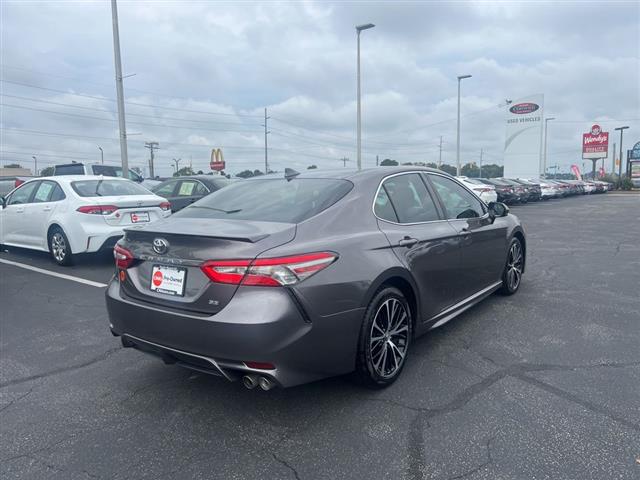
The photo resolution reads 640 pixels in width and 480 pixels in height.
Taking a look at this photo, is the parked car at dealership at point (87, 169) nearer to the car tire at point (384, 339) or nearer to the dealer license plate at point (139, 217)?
the dealer license plate at point (139, 217)

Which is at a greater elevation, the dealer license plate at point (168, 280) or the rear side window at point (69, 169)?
the rear side window at point (69, 169)

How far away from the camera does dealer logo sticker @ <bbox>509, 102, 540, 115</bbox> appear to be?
51125 mm

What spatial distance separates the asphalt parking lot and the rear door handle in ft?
3.11

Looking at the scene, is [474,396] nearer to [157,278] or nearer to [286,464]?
[286,464]

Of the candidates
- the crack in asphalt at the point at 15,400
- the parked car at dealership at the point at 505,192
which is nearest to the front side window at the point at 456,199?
the crack in asphalt at the point at 15,400

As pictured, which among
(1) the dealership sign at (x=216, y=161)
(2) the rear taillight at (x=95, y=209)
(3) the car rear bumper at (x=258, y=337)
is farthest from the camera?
(1) the dealership sign at (x=216, y=161)

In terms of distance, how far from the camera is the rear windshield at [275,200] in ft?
10.5

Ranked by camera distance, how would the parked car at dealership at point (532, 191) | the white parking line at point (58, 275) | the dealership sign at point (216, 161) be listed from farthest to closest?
the dealership sign at point (216, 161) → the parked car at dealership at point (532, 191) → the white parking line at point (58, 275)

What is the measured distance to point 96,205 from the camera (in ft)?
24.0

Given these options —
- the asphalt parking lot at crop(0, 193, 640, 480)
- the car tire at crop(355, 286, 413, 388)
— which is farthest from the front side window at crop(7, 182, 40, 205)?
the car tire at crop(355, 286, 413, 388)

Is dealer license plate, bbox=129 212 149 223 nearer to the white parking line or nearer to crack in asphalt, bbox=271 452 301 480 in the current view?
the white parking line

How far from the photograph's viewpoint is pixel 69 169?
17016mm

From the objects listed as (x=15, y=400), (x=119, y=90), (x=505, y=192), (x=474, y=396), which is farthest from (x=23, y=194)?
(x=505, y=192)

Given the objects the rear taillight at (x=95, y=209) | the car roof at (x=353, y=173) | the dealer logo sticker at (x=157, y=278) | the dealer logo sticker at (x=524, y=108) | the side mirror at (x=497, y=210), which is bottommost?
the dealer logo sticker at (x=157, y=278)
